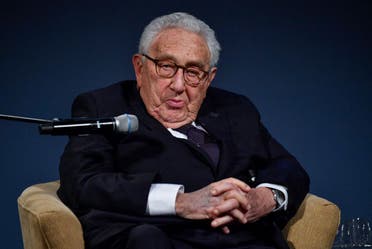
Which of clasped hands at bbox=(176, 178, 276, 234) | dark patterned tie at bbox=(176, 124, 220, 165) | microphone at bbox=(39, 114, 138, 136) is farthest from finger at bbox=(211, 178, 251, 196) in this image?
microphone at bbox=(39, 114, 138, 136)

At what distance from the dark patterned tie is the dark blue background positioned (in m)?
1.03

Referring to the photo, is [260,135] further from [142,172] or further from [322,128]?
[322,128]

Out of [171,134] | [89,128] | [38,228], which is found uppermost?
[89,128]

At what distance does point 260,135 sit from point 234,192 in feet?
1.59

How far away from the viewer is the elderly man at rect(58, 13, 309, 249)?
91.1 inches

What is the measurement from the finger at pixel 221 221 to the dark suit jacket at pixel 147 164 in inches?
3.2

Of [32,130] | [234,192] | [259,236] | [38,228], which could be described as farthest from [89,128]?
[32,130]

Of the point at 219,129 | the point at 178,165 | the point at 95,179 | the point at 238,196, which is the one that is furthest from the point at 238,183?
the point at 95,179

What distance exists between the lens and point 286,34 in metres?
3.85

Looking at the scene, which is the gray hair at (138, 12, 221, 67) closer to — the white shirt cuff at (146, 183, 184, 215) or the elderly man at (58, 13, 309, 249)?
the elderly man at (58, 13, 309, 249)

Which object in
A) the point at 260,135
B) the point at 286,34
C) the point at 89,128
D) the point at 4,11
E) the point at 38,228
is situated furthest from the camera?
the point at 286,34

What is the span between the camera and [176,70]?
2627 mm

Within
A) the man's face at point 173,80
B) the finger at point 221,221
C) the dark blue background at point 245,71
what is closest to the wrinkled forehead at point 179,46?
the man's face at point 173,80

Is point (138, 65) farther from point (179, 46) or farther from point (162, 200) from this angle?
point (162, 200)
